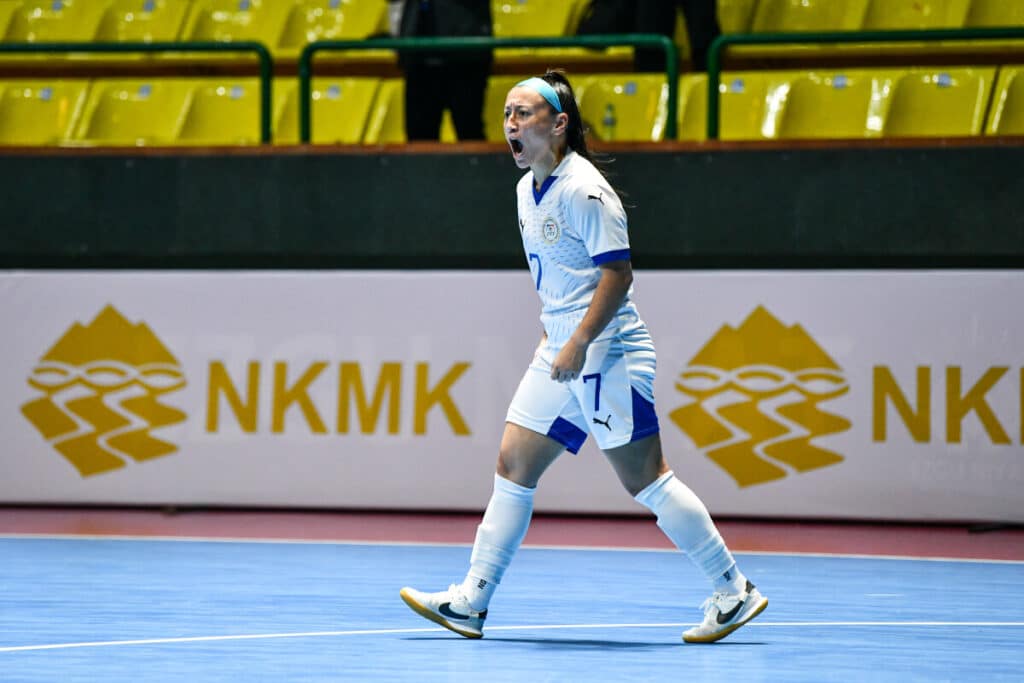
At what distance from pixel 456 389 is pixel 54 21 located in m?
5.74

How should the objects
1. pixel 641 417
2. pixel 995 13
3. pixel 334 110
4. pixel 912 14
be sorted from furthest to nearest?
pixel 334 110 → pixel 912 14 → pixel 995 13 → pixel 641 417

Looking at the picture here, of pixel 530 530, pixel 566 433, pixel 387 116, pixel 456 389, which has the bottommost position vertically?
pixel 530 530

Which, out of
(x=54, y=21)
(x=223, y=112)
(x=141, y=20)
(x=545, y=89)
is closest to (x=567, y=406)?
(x=545, y=89)

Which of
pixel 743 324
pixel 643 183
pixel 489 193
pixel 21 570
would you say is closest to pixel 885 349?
pixel 743 324

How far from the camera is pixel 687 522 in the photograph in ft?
17.9

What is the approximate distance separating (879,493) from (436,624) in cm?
450

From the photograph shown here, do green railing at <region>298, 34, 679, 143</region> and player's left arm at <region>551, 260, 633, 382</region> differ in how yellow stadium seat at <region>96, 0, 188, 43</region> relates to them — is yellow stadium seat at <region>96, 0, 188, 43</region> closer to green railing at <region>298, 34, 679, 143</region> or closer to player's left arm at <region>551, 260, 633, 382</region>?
green railing at <region>298, 34, 679, 143</region>

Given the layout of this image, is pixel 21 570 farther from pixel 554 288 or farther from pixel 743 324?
pixel 743 324

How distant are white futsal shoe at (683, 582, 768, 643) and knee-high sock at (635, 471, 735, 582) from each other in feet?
0.28

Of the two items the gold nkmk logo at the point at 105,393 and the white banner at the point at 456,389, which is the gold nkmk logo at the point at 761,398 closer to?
the white banner at the point at 456,389

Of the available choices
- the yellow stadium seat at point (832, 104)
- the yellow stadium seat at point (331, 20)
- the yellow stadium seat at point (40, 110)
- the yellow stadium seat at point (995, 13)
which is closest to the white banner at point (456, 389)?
the yellow stadium seat at point (832, 104)

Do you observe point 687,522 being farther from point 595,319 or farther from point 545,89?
point 545,89

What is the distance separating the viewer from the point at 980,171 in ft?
31.1

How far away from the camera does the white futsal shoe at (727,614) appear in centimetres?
550
